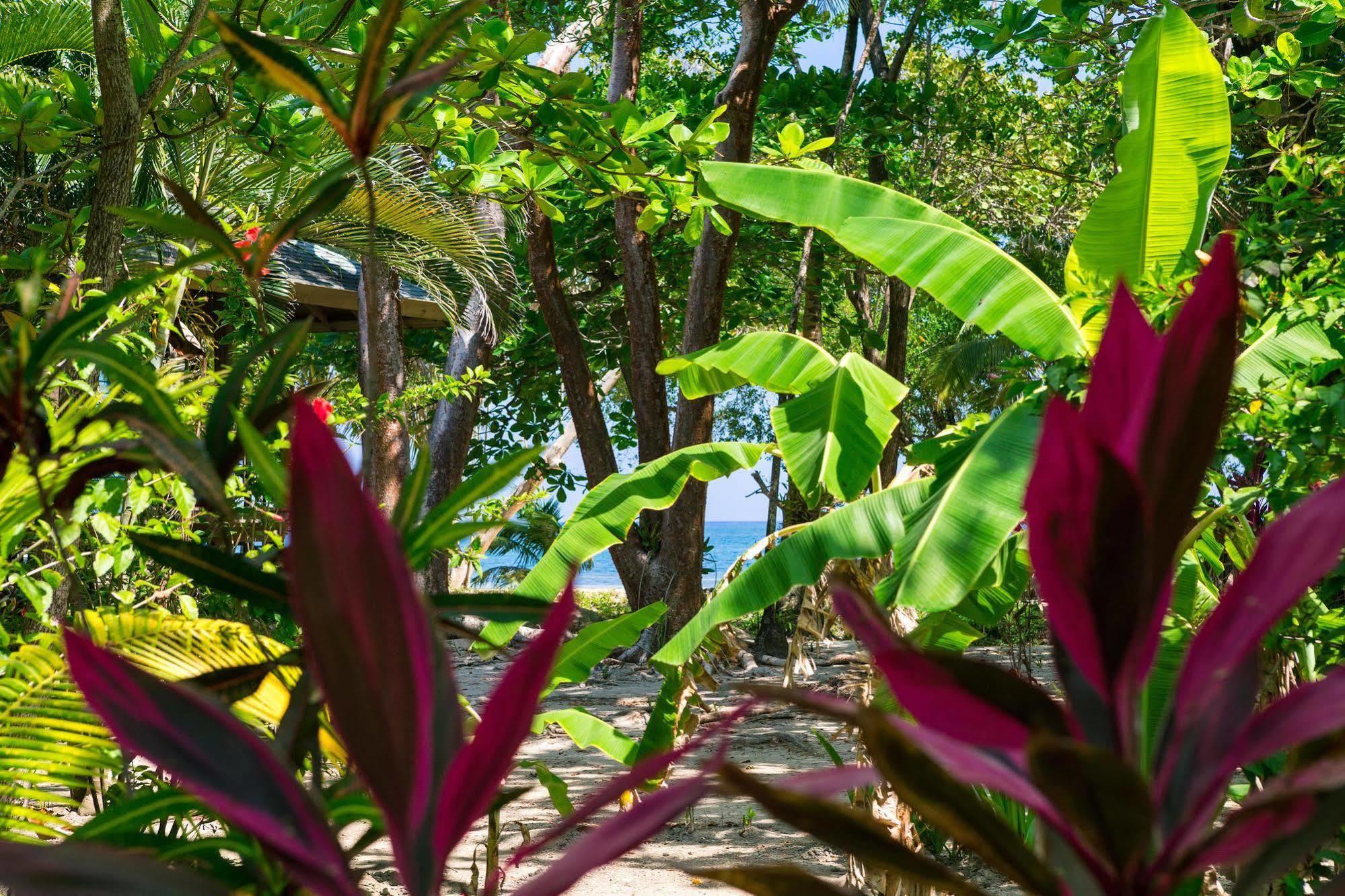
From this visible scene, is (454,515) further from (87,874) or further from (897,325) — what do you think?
(897,325)

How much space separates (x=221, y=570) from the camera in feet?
2.47

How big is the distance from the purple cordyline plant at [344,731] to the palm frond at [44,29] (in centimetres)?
622

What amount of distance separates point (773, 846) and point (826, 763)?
133cm

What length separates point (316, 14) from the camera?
10.9ft

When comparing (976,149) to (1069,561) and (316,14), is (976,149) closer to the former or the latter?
(316,14)

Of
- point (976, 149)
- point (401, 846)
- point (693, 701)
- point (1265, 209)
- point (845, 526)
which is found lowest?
point (693, 701)

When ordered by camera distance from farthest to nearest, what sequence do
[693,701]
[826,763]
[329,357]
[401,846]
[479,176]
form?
[329,357] → [826,763] → [693,701] → [479,176] → [401,846]

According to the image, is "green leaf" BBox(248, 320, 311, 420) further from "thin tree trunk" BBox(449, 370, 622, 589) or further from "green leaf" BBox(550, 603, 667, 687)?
"thin tree trunk" BBox(449, 370, 622, 589)

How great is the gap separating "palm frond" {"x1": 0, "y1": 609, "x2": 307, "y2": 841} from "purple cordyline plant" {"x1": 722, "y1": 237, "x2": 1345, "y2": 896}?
1.39 metres

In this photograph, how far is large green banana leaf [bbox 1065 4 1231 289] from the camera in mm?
3162

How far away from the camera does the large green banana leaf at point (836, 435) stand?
346cm

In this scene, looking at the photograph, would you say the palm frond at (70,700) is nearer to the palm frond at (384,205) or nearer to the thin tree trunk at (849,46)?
the palm frond at (384,205)

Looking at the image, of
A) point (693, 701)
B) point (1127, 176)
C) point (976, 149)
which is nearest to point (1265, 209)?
point (1127, 176)

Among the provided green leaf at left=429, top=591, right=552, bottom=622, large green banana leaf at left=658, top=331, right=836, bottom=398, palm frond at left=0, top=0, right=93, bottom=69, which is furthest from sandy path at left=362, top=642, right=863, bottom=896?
palm frond at left=0, top=0, right=93, bottom=69
